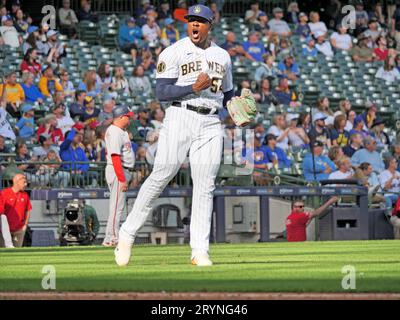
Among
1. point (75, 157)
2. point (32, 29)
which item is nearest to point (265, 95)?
point (32, 29)

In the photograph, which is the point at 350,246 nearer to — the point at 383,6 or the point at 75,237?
the point at 75,237

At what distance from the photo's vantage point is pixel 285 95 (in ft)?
94.9

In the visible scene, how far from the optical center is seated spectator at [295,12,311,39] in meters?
31.8

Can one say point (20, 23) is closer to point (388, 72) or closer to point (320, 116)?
point (320, 116)

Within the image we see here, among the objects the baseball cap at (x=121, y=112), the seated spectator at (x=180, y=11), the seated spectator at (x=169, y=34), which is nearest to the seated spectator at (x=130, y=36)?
the seated spectator at (x=169, y=34)

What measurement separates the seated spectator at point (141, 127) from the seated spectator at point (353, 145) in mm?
4434

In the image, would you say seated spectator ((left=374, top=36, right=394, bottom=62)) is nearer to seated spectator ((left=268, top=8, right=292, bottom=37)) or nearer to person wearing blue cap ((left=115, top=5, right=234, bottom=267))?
seated spectator ((left=268, top=8, right=292, bottom=37))

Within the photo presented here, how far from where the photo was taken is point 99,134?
76.7 ft

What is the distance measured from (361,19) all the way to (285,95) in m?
5.22

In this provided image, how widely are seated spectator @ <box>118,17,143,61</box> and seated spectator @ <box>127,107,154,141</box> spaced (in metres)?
3.64

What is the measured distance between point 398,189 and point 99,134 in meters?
6.25

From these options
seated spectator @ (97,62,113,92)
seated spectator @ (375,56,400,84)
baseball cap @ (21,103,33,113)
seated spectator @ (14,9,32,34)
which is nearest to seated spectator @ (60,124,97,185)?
baseball cap @ (21,103,33,113)

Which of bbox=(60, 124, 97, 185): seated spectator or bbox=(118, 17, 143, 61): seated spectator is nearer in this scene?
bbox=(60, 124, 97, 185): seated spectator
